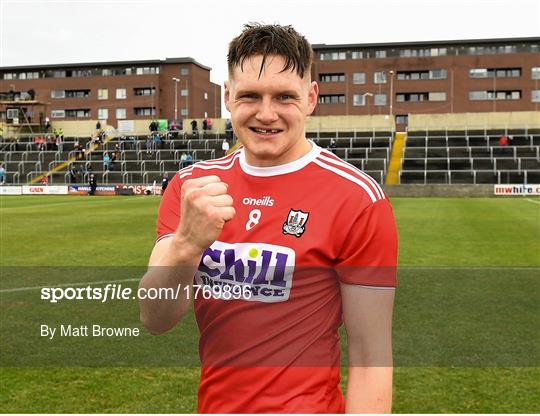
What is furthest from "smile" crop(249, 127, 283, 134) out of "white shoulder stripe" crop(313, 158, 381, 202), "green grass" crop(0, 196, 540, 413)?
"green grass" crop(0, 196, 540, 413)

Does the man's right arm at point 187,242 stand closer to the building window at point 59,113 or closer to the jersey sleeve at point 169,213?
the jersey sleeve at point 169,213

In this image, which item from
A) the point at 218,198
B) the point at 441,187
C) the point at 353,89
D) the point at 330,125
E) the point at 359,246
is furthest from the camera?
the point at 353,89

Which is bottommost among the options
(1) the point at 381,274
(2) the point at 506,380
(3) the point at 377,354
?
(2) the point at 506,380

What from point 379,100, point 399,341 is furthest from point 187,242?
point 379,100

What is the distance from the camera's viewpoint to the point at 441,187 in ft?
121

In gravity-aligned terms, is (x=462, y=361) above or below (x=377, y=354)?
below

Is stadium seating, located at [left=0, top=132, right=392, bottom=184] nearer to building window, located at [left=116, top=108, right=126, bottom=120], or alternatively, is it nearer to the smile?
building window, located at [left=116, top=108, right=126, bottom=120]

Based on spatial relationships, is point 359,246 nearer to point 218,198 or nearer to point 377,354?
point 377,354

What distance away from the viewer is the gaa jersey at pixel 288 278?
205 centimetres

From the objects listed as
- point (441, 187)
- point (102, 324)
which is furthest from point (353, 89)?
point (102, 324)

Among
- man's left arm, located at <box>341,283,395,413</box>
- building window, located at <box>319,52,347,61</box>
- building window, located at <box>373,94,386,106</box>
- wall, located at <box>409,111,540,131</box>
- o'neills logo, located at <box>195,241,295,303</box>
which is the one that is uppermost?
building window, located at <box>319,52,347,61</box>

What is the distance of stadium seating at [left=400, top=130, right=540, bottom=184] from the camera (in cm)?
3859

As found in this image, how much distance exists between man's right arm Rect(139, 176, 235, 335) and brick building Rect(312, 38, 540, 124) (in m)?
73.7

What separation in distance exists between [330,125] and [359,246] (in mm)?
50225
